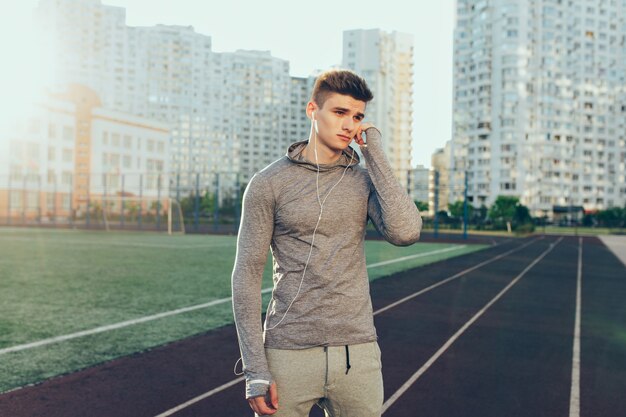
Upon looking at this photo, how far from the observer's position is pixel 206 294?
11.2m

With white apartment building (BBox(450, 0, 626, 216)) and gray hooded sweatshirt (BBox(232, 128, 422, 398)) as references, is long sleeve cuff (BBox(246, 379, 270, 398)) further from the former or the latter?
white apartment building (BBox(450, 0, 626, 216))

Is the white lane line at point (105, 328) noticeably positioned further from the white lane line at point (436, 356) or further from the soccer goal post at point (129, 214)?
the soccer goal post at point (129, 214)

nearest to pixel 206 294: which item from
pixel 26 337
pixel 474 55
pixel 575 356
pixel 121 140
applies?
pixel 26 337

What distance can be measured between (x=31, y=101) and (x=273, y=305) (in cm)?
6023

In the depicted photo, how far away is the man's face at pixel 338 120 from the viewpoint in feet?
7.36

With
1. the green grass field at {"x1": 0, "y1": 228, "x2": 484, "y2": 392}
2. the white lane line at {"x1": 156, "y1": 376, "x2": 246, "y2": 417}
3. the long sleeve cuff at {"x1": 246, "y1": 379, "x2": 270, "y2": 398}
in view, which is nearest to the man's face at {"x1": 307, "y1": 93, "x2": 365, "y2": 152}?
the long sleeve cuff at {"x1": 246, "y1": 379, "x2": 270, "y2": 398}

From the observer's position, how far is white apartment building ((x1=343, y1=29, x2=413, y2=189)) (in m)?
129

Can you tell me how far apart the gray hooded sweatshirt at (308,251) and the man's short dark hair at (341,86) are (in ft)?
0.51

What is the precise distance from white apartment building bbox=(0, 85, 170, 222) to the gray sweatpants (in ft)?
153

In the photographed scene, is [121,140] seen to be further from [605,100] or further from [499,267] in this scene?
[605,100]

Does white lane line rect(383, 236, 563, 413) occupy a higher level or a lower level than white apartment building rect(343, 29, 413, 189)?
lower

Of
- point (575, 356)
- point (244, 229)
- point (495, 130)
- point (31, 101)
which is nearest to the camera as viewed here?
point (244, 229)

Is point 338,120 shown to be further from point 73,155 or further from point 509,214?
point 73,155

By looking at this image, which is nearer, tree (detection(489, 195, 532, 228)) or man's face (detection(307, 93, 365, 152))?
man's face (detection(307, 93, 365, 152))
